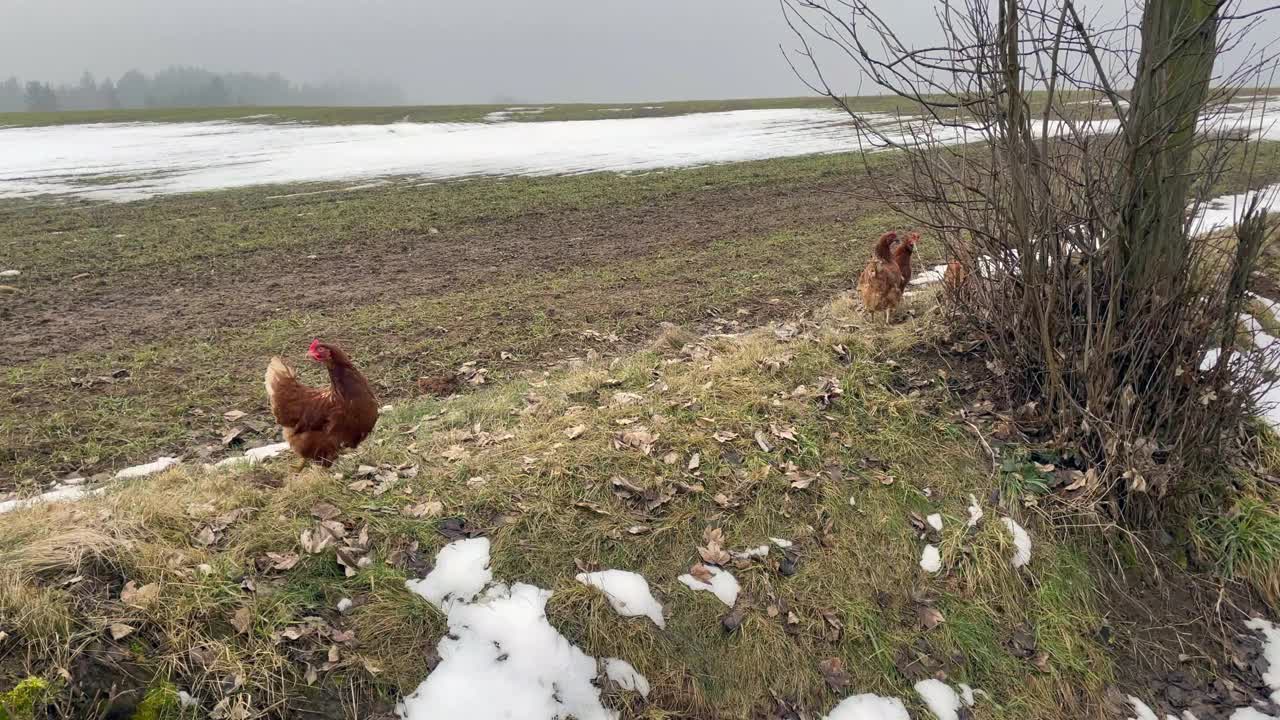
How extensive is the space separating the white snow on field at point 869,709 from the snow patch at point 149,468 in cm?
421

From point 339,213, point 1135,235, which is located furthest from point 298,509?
point 339,213

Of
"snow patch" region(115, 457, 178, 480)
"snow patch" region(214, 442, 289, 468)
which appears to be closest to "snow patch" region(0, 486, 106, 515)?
"snow patch" region(115, 457, 178, 480)

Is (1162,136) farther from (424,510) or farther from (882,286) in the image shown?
(424,510)

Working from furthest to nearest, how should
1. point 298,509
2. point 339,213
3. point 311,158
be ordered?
1. point 311,158
2. point 339,213
3. point 298,509

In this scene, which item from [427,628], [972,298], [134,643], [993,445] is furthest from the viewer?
[972,298]

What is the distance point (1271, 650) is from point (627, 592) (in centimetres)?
314

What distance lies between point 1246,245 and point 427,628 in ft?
14.2

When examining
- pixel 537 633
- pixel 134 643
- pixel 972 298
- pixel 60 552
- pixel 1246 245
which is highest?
pixel 1246 245

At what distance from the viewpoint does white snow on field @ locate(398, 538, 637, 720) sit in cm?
281

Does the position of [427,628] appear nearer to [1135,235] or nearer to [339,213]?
[1135,235]

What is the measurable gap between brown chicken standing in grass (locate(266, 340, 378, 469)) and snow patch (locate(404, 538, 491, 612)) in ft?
3.28

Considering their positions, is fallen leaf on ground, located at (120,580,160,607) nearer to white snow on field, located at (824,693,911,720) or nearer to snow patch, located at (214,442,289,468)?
snow patch, located at (214,442,289,468)

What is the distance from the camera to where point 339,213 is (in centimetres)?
1440

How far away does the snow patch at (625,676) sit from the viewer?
2.99 m
